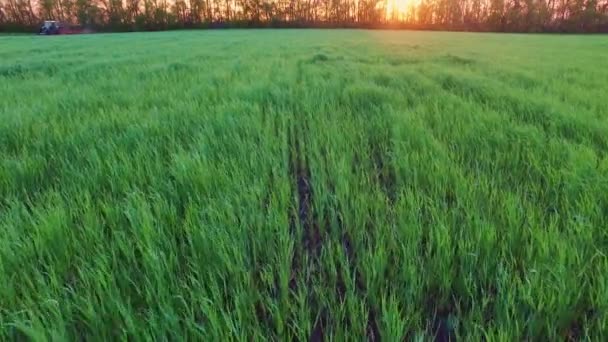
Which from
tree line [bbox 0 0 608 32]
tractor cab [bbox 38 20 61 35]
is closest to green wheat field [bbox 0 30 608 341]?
tractor cab [bbox 38 20 61 35]

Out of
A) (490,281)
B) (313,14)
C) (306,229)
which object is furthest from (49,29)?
(490,281)

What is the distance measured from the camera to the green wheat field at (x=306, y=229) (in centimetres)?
78

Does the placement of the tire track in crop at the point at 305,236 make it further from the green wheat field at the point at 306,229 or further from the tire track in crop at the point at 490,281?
the tire track in crop at the point at 490,281

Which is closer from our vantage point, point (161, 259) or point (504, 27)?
point (161, 259)

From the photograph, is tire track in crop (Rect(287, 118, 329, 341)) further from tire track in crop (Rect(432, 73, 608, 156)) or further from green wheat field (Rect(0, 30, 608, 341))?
tire track in crop (Rect(432, 73, 608, 156))

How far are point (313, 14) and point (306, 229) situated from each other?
202 ft

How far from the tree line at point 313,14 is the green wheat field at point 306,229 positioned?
50562mm

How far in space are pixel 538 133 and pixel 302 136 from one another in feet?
5.11

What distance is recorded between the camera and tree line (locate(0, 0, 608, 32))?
42.4 m

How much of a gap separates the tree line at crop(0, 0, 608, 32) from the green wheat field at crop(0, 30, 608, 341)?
50.6 metres

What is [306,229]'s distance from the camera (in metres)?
1.25

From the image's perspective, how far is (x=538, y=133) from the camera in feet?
6.68

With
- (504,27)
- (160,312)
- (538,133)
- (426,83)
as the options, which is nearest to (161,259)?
(160,312)

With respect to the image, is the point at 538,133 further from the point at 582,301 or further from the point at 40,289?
the point at 40,289
